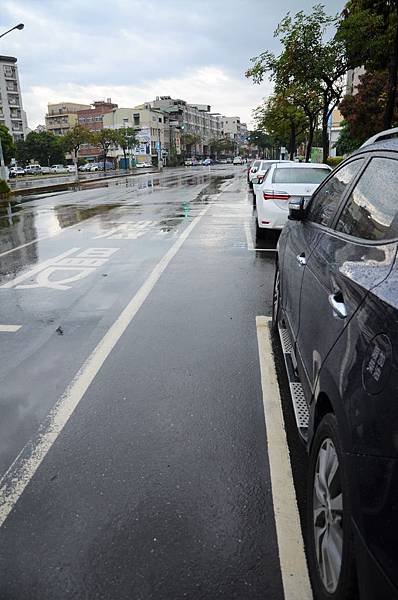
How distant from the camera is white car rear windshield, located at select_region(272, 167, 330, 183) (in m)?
9.79

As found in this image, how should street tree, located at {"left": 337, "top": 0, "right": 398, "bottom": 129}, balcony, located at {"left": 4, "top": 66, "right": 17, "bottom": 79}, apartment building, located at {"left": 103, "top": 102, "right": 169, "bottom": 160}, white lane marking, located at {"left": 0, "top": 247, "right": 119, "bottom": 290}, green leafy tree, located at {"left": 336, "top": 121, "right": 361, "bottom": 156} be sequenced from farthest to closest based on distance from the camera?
apartment building, located at {"left": 103, "top": 102, "right": 169, "bottom": 160} → balcony, located at {"left": 4, "top": 66, "right": 17, "bottom": 79} → green leafy tree, located at {"left": 336, "top": 121, "right": 361, "bottom": 156} → street tree, located at {"left": 337, "top": 0, "right": 398, "bottom": 129} → white lane marking, located at {"left": 0, "top": 247, "right": 119, "bottom": 290}

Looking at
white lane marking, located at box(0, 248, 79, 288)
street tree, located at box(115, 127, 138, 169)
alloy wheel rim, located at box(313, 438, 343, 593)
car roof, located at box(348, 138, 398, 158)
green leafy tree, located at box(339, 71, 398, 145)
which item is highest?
Answer: street tree, located at box(115, 127, 138, 169)

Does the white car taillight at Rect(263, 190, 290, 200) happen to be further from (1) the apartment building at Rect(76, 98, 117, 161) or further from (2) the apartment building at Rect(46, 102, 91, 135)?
(2) the apartment building at Rect(46, 102, 91, 135)

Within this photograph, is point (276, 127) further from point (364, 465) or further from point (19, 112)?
point (19, 112)

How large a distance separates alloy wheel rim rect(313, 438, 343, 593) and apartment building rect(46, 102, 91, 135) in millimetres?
132307

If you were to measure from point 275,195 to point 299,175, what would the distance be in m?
1.04

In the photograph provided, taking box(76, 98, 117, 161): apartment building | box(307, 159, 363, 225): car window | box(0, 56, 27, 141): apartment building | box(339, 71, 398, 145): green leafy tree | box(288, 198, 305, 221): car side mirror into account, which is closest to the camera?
box(307, 159, 363, 225): car window

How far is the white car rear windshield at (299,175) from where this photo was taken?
9.79 m

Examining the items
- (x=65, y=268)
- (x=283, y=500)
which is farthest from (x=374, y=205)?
(x=65, y=268)

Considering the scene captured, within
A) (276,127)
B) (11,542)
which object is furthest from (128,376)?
(276,127)

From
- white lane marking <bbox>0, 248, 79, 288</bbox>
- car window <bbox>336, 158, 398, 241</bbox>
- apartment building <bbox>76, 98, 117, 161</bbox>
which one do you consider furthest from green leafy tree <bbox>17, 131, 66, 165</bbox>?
car window <bbox>336, 158, 398, 241</bbox>

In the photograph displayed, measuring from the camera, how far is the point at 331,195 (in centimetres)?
335

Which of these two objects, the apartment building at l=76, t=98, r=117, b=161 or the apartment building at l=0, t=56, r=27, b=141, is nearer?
the apartment building at l=0, t=56, r=27, b=141

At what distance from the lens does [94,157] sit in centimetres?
11888
